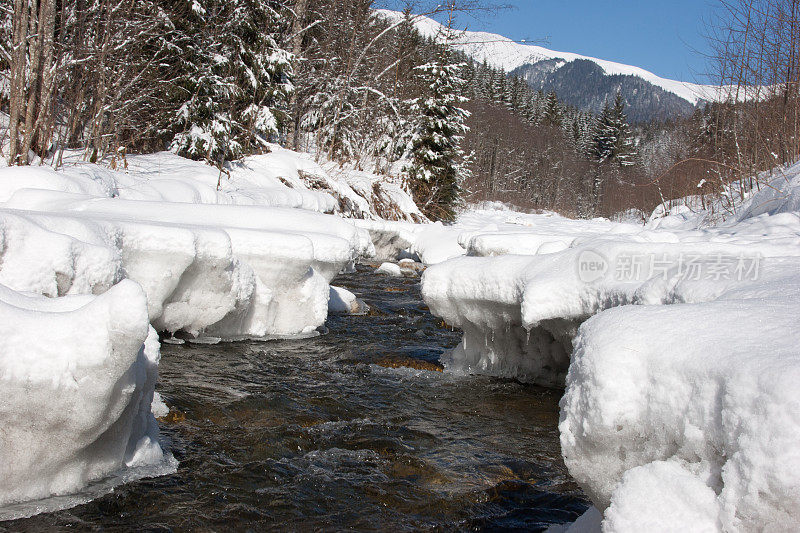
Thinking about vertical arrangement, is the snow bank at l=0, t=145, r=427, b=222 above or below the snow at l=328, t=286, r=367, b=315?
above

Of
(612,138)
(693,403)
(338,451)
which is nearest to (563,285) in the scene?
(338,451)

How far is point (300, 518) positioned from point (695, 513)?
1.91 meters

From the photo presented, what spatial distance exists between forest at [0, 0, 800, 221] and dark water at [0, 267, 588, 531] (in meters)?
2.60

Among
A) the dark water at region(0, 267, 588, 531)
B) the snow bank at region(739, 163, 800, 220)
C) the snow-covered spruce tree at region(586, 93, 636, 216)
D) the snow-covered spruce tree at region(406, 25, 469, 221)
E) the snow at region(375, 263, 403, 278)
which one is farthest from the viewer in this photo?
the snow-covered spruce tree at region(586, 93, 636, 216)

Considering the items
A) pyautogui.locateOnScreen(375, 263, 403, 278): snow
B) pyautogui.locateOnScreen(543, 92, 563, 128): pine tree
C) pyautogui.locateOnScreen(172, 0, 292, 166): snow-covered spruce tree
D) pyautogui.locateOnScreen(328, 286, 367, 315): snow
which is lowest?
pyautogui.locateOnScreen(328, 286, 367, 315): snow

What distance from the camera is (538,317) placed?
4.14 metres

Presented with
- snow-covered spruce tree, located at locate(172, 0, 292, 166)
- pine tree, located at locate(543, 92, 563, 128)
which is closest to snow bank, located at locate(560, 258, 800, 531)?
snow-covered spruce tree, located at locate(172, 0, 292, 166)

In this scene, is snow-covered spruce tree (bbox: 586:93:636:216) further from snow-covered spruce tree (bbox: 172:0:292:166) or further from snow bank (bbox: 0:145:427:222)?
snow-covered spruce tree (bbox: 172:0:292:166)

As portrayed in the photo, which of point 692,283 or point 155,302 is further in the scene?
point 155,302

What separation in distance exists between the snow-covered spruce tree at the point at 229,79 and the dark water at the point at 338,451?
8230 millimetres

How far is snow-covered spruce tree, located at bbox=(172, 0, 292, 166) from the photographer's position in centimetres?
1292

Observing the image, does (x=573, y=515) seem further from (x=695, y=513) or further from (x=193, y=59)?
(x=193, y=59)

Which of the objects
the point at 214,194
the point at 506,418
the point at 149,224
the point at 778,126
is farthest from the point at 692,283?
the point at 214,194

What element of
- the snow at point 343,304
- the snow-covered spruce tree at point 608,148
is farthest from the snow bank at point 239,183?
the snow-covered spruce tree at point 608,148
